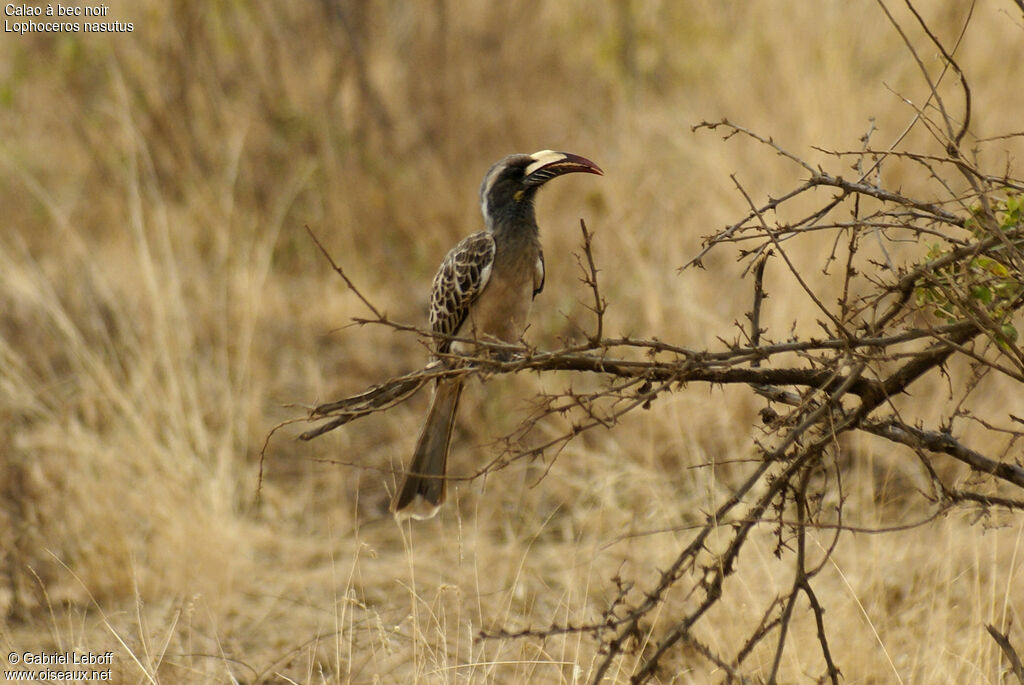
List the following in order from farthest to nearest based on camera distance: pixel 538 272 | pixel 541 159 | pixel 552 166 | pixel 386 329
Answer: pixel 386 329 → pixel 538 272 → pixel 541 159 → pixel 552 166

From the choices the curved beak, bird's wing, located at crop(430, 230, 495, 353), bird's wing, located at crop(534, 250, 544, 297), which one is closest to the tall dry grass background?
bird's wing, located at crop(534, 250, 544, 297)

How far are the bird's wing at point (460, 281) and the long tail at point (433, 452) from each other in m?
0.22

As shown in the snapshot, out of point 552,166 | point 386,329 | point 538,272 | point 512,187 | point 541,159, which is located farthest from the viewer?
point 386,329

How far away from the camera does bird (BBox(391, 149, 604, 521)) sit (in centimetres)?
420

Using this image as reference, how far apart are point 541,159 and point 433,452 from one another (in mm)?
1124

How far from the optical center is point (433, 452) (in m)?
4.23

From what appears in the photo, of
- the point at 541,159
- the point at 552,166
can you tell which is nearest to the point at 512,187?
the point at 541,159

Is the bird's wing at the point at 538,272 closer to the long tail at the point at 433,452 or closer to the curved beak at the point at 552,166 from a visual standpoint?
the curved beak at the point at 552,166

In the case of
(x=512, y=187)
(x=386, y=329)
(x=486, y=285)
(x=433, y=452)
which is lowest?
(x=433, y=452)

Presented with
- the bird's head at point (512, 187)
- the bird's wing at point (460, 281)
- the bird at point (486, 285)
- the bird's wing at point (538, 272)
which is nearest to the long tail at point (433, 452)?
the bird at point (486, 285)

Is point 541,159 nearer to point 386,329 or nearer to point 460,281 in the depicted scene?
point 460,281

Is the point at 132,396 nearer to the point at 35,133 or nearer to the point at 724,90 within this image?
the point at 724,90

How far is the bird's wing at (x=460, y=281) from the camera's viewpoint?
4.38 meters

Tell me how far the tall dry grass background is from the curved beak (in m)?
0.66
